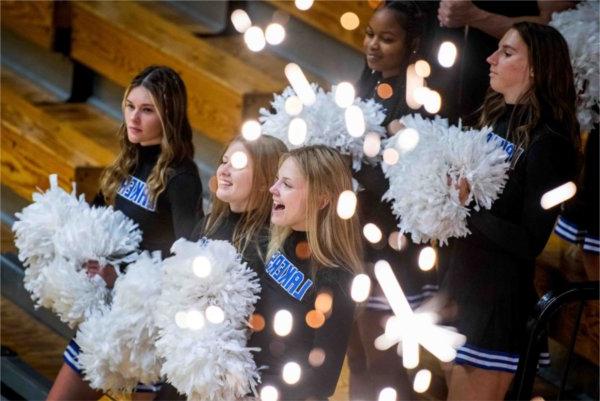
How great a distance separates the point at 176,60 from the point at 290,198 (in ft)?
7.30

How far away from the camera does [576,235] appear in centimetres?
408

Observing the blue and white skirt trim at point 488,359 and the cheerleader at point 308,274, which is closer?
the cheerleader at point 308,274

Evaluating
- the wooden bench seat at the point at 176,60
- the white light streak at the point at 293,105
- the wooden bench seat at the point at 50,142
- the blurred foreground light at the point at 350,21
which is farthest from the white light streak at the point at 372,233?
the wooden bench seat at the point at 50,142

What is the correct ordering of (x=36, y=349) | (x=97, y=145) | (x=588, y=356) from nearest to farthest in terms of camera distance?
(x=588, y=356) < (x=36, y=349) < (x=97, y=145)

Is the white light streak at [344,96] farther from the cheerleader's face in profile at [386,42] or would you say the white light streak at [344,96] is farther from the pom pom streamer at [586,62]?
the pom pom streamer at [586,62]


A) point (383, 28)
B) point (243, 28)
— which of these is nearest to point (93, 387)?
point (383, 28)

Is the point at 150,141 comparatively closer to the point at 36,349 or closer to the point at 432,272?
the point at 432,272

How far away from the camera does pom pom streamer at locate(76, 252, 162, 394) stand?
11.7ft

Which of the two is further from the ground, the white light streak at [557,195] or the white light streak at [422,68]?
the white light streak at [422,68]

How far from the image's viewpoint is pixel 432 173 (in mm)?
3453

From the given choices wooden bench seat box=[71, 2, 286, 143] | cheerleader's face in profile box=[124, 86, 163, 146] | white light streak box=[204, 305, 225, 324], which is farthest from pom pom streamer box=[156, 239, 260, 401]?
wooden bench seat box=[71, 2, 286, 143]

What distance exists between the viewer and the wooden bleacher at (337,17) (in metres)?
5.05

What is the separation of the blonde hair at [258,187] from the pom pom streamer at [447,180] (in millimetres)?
354

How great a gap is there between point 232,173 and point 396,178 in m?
0.46
